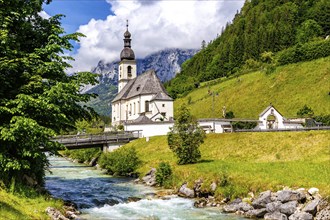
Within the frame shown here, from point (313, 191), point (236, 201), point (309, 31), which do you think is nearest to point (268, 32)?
A: point (309, 31)

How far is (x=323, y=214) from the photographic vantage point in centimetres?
2139

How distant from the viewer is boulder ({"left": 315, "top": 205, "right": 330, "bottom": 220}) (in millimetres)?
21219

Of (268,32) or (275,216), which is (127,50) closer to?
(268,32)

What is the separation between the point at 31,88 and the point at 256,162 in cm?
→ 2284

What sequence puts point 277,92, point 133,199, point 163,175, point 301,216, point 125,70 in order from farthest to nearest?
point 125,70, point 277,92, point 163,175, point 133,199, point 301,216

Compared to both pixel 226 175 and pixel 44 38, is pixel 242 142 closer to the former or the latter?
pixel 226 175

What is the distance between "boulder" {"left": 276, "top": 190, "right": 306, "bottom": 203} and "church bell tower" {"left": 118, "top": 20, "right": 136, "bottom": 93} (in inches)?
3616

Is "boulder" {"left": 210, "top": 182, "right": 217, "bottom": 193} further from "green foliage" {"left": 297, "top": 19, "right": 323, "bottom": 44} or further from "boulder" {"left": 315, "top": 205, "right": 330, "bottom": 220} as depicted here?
"green foliage" {"left": 297, "top": 19, "right": 323, "bottom": 44}

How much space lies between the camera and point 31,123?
65.6 ft

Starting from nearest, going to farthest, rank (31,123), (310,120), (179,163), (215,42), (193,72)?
(31,123)
(179,163)
(310,120)
(193,72)
(215,42)

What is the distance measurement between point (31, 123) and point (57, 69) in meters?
4.82

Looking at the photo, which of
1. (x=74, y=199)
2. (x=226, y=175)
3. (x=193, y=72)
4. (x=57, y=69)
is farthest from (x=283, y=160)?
(x=193, y=72)

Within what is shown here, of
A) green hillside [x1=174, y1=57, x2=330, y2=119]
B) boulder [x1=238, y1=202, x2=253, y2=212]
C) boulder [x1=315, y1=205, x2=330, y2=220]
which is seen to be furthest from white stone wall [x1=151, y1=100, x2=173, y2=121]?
boulder [x1=315, y1=205, x2=330, y2=220]

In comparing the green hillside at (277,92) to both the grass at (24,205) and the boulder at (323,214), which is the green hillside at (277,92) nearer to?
the boulder at (323,214)
